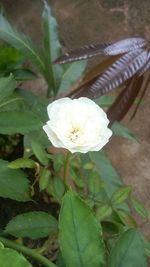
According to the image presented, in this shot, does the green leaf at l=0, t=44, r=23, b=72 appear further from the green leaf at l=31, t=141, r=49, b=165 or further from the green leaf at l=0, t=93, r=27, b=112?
the green leaf at l=31, t=141, r=49, b=165

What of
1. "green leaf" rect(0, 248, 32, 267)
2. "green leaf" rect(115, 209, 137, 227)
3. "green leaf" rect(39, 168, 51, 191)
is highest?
"green leaf" rect(0, 248, 32, 267)

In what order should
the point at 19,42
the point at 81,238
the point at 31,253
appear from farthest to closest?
1. the point at 19,42
2. the point at 31,253
3. the point at 81,238

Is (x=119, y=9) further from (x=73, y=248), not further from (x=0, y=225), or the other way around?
(x=73, y=248)

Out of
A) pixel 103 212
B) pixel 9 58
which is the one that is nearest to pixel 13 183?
pixel 103 212

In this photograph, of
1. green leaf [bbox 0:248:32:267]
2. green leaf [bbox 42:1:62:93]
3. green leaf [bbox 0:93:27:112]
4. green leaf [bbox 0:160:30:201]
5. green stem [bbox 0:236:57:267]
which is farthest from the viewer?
green leaf [bbox 42:1:62:93]

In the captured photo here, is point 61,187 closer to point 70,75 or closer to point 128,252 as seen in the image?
point 128,252

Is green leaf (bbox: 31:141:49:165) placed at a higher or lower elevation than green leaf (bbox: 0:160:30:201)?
higher

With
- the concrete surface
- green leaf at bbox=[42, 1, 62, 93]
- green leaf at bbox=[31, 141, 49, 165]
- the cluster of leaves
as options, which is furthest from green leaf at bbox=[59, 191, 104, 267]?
the concrete surface

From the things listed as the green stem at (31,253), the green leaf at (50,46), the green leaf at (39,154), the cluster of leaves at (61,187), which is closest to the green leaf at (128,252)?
the cluster of leaves at (61,187)
